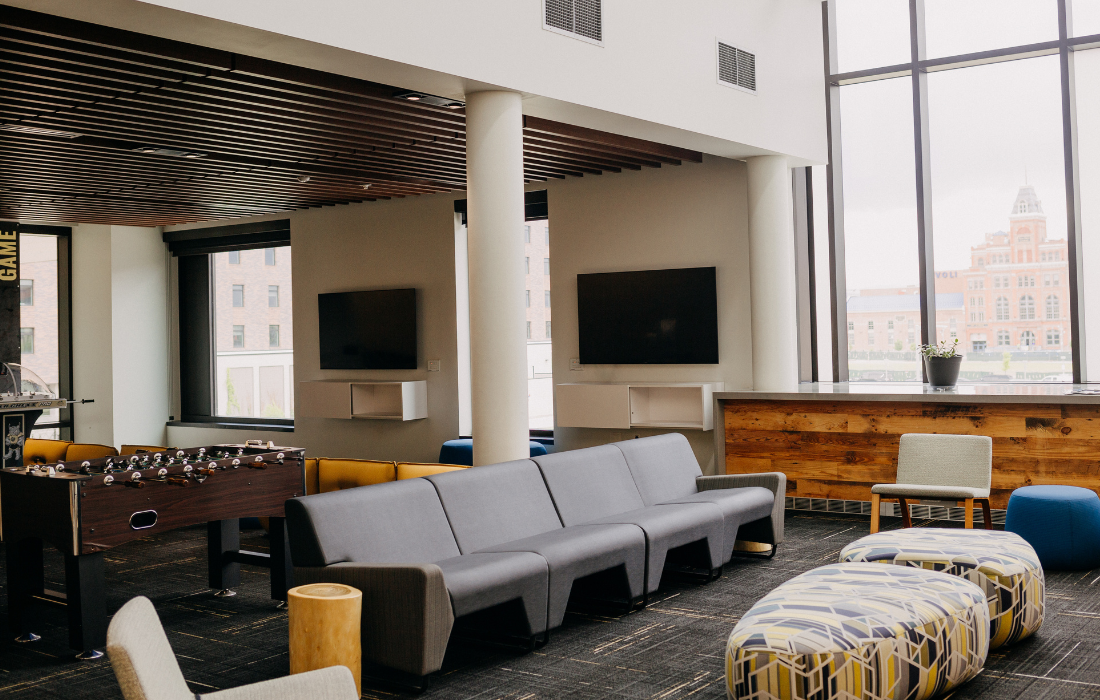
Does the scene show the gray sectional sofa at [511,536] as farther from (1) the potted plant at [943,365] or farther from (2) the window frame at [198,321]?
(2) the window frame at [198,321]

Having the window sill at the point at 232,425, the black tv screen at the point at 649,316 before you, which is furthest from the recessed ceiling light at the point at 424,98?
the window sill at the point at 232,425

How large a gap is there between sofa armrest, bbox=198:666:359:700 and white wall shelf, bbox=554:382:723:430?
5.62 metres

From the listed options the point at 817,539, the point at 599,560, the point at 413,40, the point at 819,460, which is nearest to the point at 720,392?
the point at 819,460

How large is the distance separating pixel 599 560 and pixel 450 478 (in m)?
0.81

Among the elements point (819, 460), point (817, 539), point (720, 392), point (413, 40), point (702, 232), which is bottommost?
point (817, 539)

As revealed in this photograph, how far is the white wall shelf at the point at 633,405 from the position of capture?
26.5 ft

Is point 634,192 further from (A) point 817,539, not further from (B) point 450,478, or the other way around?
(B) point 450,478

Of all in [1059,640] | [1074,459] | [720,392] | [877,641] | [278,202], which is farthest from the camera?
[278,202]

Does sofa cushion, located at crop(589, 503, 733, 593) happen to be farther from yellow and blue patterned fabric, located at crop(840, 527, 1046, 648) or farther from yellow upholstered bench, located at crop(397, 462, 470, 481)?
yellow upholstered bench, located at crop(397, 462, 470, 481)

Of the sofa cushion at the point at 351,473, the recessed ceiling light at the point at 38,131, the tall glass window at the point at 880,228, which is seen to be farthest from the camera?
the tall glass window at the point at 880,228

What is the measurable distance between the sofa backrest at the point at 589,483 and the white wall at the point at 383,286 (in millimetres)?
4101

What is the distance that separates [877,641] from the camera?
3.16m

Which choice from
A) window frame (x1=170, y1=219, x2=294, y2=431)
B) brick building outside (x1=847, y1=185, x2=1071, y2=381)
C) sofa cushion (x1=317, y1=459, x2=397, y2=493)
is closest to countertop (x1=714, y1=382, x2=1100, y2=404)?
brick building outside (x1=847, y1=185, x2=1071, y2=381)

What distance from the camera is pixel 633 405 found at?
27.1ft
